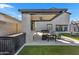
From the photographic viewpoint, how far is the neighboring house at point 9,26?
8172 millimetres

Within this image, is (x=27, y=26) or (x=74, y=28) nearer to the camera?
(x=74, y=28)

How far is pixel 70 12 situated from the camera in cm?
827

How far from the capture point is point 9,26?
8680 millimetres

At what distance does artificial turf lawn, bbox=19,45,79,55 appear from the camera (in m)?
7.82

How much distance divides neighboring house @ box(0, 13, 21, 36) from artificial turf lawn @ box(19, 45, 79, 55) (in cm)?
99

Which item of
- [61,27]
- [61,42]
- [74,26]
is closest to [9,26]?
[61,27]

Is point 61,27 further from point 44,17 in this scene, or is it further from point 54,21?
point 44,17

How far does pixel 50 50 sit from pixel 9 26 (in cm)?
217

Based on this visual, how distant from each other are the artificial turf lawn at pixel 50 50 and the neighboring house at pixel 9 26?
99cm

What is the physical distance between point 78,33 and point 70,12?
99 cm

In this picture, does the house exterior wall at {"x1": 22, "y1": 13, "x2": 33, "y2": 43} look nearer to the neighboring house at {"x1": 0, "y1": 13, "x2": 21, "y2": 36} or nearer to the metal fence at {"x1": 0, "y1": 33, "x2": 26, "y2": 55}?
the neighboring house at {"x1": 0, "y1": 13, "x2": 21, "y2": 36}

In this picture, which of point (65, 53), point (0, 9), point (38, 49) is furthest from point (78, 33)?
point (0, 9)

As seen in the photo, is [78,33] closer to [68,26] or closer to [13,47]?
[68,26]

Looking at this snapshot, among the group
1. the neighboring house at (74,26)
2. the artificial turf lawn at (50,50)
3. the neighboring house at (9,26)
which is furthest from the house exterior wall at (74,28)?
the neighboring house at (9,26)
